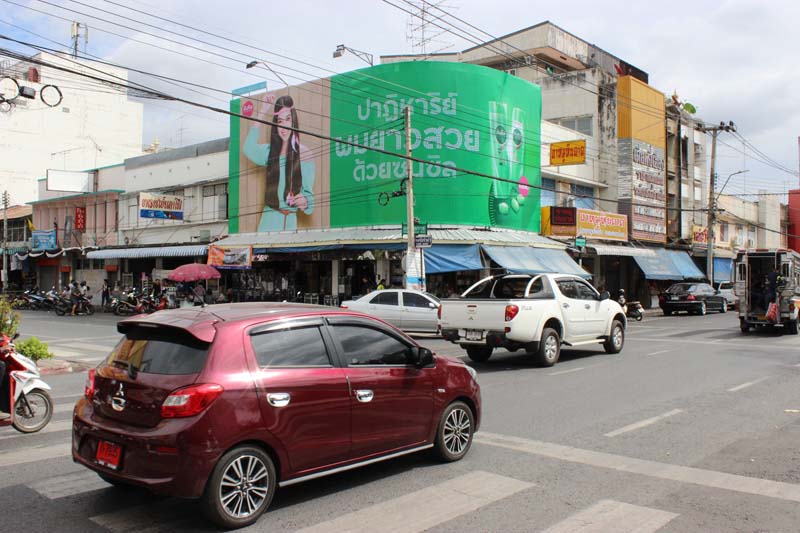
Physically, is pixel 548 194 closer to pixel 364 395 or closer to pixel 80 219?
pixel 364 395

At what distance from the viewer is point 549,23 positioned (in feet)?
135

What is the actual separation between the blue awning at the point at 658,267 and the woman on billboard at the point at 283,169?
17783 mm

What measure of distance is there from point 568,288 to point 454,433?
8263 mm

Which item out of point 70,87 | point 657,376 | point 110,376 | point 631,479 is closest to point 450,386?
point 631,479

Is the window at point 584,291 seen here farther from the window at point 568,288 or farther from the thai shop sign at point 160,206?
the thai shop sign at point 160,206

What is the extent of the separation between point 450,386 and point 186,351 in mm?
2589

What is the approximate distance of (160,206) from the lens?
34.7m

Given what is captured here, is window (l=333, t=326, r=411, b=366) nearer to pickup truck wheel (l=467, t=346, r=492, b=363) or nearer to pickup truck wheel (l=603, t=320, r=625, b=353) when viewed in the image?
pickup truck wheel (l=467, t=346, r=492, b=363)

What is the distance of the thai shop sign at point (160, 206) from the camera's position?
1341 inches

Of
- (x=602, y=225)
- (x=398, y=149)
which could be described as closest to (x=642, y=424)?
(x=398, y=149)

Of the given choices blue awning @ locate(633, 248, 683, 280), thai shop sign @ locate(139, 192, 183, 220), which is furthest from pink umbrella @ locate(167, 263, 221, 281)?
blue awning @ locate(633, 248, 683, 280)

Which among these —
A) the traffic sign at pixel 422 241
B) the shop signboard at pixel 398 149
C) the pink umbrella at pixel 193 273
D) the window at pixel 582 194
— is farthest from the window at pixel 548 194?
the pink umbrella at pixel 193 273

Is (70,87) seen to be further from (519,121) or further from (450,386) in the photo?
(450,386)

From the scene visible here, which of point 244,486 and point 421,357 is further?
point 421,357
